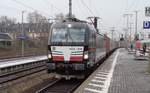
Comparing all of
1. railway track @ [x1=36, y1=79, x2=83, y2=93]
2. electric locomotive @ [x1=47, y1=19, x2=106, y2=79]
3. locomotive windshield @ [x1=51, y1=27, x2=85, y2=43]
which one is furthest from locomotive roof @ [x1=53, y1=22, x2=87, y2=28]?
railway track @ [x1=36, y1=79, x2=83, y2=93]

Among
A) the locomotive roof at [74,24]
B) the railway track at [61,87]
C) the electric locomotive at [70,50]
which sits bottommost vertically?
the railway track at [61,87]

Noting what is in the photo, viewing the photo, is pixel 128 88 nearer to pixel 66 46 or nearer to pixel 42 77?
pixel 66 46

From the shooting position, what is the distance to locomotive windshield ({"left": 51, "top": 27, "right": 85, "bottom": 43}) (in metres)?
16.1

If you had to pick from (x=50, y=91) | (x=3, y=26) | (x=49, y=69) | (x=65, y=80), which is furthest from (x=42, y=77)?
(x=3, y=26)

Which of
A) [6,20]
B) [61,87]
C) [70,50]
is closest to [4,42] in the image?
[6,20]

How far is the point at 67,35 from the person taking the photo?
16.3m

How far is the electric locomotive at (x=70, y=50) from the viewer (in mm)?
15648

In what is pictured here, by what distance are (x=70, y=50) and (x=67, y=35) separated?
0.90 meters

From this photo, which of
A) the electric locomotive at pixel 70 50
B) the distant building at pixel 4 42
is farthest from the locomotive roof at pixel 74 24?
the distant building at pixel 4 42

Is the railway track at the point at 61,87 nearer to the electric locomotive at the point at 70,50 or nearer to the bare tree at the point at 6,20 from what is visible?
the electric locomotive at the point at 70,50

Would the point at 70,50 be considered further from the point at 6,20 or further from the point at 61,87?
the point at 6,20

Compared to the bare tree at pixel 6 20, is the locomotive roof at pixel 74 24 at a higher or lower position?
lower

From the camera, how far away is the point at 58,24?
54.9 ft

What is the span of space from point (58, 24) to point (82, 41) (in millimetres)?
1639
